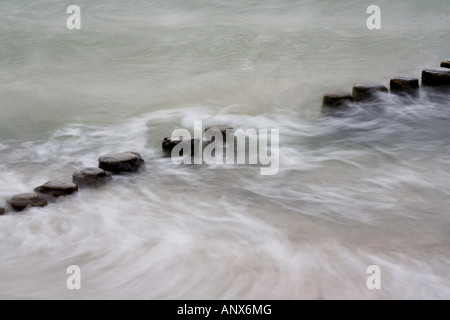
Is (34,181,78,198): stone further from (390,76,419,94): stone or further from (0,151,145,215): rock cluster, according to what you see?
(390,76,419,94): stone

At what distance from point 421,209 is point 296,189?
88 centimetres

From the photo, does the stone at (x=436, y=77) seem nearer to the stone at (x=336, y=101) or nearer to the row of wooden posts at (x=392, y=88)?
the row of wooden posts at (x=392, y=88)

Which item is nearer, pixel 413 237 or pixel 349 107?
pixel 413 237

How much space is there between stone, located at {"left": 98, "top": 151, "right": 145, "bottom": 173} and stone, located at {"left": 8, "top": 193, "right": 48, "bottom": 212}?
690mm

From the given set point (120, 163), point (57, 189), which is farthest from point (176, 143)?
point (57, 189)

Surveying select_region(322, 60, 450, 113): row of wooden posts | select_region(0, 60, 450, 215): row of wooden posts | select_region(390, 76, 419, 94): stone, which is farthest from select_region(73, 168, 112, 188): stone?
select_region(390, 76, 419, 94): stone

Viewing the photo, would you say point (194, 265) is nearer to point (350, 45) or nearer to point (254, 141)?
point (254, 141)

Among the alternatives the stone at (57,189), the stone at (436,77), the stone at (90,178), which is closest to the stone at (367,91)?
the stone at (436,77)

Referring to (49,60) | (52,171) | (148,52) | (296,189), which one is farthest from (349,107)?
(49,60)

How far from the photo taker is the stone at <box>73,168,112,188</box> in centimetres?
421

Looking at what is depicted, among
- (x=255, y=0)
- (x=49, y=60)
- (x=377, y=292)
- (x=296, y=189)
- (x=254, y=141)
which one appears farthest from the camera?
(x=255, y=0)

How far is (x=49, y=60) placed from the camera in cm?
820

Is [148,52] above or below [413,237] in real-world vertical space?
above

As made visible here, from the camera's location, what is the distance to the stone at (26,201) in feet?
12.6
